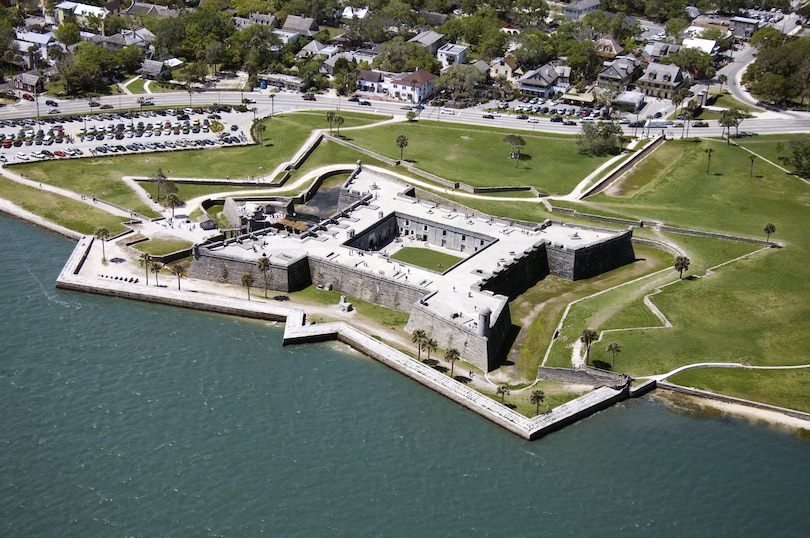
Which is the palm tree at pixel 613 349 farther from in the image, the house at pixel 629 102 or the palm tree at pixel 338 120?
the house at pixel 629 102

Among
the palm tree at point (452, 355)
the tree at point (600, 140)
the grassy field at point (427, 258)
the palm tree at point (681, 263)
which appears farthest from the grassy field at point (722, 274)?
the grassy field at point (427, 258)

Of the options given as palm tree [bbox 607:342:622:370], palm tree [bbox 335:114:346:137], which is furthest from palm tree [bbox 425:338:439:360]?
palm tree [bbox 335:114:346:137]

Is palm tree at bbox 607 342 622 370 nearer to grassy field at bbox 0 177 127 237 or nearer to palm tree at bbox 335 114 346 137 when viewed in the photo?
grassy field at bbox 0 177 127 237

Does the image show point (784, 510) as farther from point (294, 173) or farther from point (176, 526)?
point (294, 173)

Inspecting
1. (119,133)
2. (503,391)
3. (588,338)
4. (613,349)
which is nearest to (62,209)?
(119,133)

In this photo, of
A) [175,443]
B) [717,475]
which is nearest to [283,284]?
Result: [175,443]
